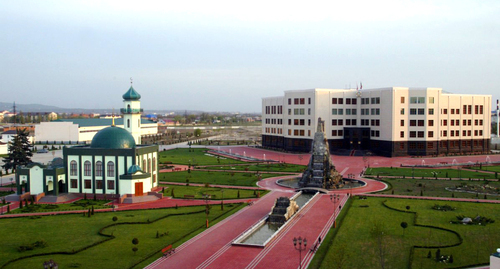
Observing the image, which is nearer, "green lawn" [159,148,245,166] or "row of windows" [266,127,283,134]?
"green lawn" [159,148,245,166]

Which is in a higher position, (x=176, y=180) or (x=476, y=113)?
(x=476, y=113)

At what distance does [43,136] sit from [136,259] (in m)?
110

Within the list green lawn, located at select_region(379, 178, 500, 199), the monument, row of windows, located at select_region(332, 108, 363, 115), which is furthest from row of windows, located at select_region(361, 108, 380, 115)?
the monument

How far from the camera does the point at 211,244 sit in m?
31.8

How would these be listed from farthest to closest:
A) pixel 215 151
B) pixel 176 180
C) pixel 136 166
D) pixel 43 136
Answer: pixel 43 136 → pixel 215 151 → pixel 176 180 → pixel 136 166

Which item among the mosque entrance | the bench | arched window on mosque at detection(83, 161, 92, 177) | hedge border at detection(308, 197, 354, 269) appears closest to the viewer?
hedge border at detection(308, 197, 354, 269)

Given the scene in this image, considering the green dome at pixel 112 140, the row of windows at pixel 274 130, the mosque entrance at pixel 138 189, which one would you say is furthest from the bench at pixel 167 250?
the row of windows at pixel 274 130

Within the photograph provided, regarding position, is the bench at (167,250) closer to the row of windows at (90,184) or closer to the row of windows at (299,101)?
the row of windows at (90,184)

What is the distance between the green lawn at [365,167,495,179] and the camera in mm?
61781

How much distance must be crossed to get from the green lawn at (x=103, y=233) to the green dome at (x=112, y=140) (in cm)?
1139

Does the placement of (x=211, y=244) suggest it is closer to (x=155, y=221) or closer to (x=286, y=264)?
(x=286, y=264)

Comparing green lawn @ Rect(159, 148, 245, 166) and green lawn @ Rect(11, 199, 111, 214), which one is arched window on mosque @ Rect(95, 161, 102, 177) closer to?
green lawn @ Rect(11, 199, 111, 214)

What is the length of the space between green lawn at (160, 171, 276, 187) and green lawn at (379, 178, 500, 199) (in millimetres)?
17013

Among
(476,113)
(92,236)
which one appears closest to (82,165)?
(92,236)
